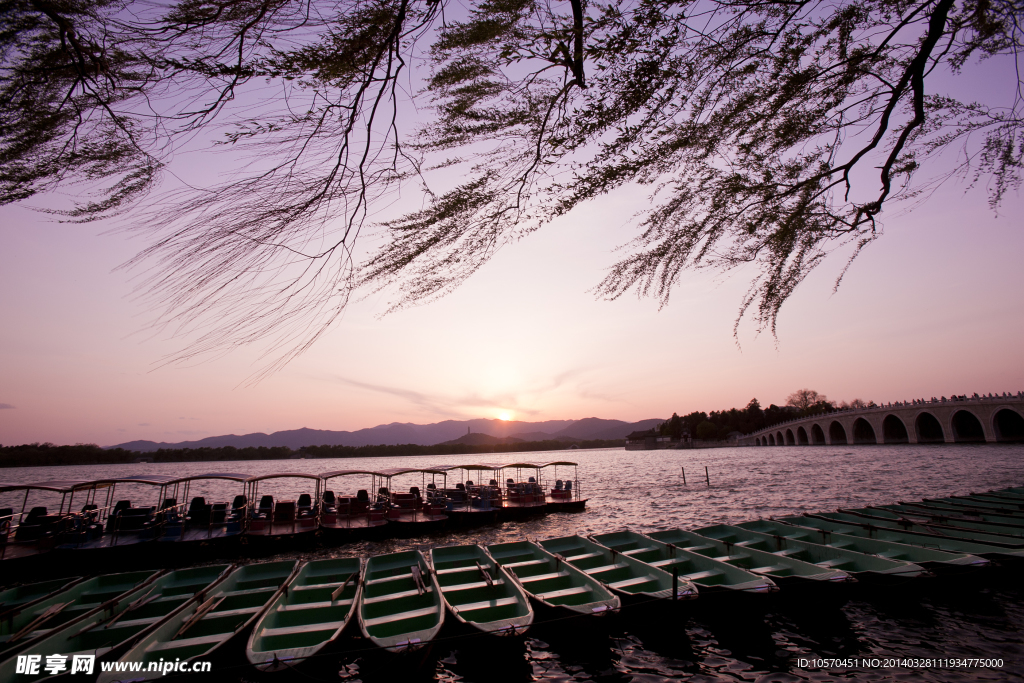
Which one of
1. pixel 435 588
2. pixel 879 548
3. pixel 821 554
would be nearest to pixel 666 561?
pixel 821 554

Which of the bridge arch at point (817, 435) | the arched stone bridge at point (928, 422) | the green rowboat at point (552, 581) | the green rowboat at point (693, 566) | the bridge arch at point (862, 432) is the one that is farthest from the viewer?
the bridge arch at point (817, 435)

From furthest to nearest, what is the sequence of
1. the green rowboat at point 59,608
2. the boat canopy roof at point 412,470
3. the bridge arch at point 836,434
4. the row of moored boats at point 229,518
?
the bridge arch at point 836,434 → the boat canopy roof at point 412,470 → the row of moored boats at point 229,518 → the green rowboat at point 59,608

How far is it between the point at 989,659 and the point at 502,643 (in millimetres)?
9919

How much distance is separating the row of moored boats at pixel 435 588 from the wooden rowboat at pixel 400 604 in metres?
0.03

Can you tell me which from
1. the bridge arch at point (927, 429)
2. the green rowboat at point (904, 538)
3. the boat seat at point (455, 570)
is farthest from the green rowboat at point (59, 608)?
the bridge arch at point (927, 429)

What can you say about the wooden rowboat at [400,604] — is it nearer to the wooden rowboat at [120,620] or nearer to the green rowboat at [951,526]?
the wooden rowboat at [120,620]

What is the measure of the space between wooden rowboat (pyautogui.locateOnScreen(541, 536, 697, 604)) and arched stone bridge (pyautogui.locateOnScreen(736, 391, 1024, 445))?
88537 millimetres

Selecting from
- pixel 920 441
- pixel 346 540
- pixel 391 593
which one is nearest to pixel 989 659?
pixel 391 593

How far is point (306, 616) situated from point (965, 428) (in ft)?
398

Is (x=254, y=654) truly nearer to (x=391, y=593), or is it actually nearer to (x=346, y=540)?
(x=391, y=593)

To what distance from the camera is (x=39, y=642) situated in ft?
24.5

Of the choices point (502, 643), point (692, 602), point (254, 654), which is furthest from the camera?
point (692, 602)

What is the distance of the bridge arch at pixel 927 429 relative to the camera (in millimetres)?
86625

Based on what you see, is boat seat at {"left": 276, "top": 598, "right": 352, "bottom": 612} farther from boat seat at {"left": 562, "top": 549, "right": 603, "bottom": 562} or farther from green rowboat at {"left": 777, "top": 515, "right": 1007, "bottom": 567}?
green rowboat at {"left": 777, "top": 515, "right": 1007, "bottom": 567}
